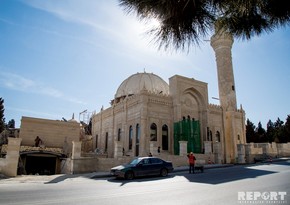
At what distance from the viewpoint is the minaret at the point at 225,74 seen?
107 ft

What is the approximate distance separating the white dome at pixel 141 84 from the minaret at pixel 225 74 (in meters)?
7.67

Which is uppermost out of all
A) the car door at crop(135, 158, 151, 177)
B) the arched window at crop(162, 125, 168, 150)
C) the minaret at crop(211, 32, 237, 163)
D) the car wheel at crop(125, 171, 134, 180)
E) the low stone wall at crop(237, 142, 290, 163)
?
the minaret at crop(211, 32, 237, 163)

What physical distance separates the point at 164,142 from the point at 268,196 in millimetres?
20034

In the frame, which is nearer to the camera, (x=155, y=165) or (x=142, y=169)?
(x=142, y=169)

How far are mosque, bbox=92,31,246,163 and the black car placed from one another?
18.3ft

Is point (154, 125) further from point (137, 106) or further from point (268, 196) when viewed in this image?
point (268, 196)

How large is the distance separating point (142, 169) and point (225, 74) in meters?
23.1

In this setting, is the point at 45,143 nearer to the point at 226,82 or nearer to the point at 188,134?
the point at 188,134

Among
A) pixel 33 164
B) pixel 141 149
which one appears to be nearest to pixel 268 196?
pixel 141 149

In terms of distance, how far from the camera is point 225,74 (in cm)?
3281

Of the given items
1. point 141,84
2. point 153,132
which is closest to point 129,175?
point 153,132

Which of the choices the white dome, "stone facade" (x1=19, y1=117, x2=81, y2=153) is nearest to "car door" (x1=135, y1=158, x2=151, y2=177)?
"stone facade" (x1=19, y1=117, x2=81, y2=153)

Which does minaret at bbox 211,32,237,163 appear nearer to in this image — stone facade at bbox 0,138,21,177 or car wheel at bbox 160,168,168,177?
car wheel at bbox 160,168,168,177

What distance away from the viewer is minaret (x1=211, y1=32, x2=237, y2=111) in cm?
3253
